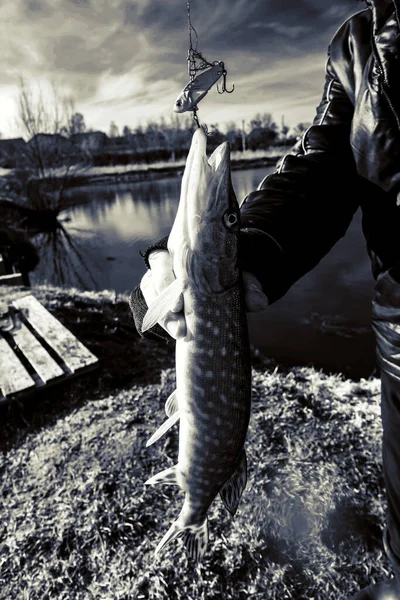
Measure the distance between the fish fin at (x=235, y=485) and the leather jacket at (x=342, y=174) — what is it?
75cm

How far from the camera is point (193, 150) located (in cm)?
132

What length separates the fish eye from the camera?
1.39m

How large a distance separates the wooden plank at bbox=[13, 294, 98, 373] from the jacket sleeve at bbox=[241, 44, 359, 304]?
4.00 meters

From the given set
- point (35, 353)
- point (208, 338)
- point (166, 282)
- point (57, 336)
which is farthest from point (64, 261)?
point (208, 338)

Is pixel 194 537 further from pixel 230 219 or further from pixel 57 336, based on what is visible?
pixel 57 336

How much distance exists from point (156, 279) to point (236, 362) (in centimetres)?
47

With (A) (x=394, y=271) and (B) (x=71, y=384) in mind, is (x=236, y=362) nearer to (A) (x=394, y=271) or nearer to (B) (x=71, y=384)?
(A) (x=394, y=271)

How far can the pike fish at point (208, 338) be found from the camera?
136 cm

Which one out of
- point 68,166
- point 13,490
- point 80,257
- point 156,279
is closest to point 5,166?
point 68,166

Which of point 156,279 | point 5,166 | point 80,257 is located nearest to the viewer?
point 156,279

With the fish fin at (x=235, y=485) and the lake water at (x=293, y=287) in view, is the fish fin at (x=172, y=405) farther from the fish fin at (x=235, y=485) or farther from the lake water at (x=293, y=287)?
the lake water at (x=293, y=287)

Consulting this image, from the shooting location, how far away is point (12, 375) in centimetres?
497

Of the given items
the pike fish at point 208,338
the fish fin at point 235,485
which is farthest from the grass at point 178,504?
the fish fin at point 235,485

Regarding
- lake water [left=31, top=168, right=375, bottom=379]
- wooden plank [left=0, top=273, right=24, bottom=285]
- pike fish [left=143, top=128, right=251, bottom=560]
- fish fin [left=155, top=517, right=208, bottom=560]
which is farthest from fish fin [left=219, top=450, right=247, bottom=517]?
wooden plank [left=0, top=273, right=24, bottom=285]
